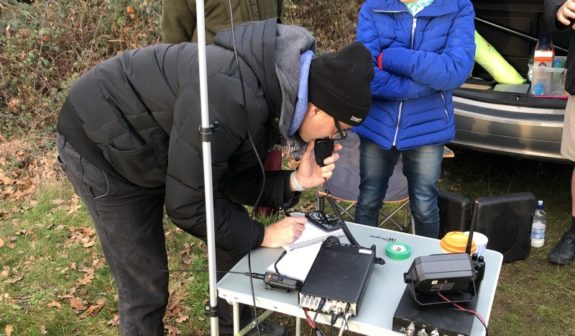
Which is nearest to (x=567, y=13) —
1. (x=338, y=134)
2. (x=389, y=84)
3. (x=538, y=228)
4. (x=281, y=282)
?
(x=389, y=84)

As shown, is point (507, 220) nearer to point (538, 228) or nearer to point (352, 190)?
point (538, 228)

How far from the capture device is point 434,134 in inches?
110

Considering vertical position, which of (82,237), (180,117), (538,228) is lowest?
(82,237)

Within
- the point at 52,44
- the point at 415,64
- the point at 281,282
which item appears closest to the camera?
the point at 281,282

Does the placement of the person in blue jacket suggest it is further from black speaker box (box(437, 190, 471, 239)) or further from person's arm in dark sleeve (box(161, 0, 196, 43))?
person's arm in dark sleeve (box(161, 0, 196, 43))

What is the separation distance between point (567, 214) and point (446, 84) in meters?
1.81

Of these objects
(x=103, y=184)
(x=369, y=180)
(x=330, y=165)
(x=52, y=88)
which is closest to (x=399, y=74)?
(x=369, y=180)

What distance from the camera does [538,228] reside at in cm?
346

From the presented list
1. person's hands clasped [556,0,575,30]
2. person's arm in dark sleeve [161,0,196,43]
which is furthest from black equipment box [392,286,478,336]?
person's arm in dark sleeve [161,0,196,43]

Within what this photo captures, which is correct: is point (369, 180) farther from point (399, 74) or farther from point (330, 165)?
point (330, 165)

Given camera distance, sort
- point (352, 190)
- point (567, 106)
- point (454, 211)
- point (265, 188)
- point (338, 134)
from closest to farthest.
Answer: point (338, 134) → point (265, 188) → point (567, 106) → point (454, 211) → point (352, 190)

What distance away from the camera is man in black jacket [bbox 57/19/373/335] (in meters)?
1.72

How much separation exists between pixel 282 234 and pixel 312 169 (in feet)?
0.89

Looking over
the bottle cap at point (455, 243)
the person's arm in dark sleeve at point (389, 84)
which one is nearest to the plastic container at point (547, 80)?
the person's arm in dark sleeve at point (389, 84)
